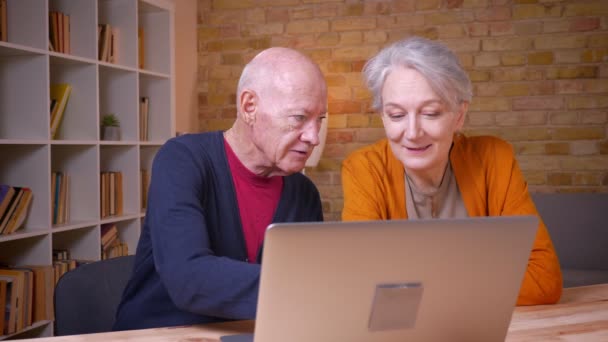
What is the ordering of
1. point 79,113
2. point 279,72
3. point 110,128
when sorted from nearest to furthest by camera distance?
point 279,72 → point 79,113 → point 110,128

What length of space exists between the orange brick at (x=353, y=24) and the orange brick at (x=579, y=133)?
1379mm

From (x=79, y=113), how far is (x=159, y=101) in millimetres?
747

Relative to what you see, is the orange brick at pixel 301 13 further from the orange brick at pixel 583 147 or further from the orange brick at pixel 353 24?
the orange brick at pixel 583 147

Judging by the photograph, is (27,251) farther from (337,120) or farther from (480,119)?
(480,119)

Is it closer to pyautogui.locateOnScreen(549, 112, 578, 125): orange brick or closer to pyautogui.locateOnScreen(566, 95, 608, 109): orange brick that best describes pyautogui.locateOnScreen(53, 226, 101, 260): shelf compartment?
pyautogui.locateOnScreen(549, 112, 578, 125): orange brick

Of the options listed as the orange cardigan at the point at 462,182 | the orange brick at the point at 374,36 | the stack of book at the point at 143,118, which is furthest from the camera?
the orange brick at the point at 374,36

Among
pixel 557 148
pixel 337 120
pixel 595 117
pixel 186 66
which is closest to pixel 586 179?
pixel 557 148

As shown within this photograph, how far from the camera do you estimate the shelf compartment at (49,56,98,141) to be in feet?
10.9

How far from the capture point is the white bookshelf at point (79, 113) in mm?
2957

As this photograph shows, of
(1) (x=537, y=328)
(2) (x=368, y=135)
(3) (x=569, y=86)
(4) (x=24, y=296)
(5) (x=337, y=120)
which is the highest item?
(3) (x=569, y=86)

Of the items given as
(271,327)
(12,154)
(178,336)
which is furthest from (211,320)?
(12,154)

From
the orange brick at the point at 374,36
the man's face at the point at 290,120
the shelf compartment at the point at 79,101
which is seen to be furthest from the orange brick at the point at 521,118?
the man's face at the point at 290,120

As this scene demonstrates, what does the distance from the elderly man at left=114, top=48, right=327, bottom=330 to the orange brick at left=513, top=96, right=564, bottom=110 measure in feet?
9.62

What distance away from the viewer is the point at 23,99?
9.76 ft
